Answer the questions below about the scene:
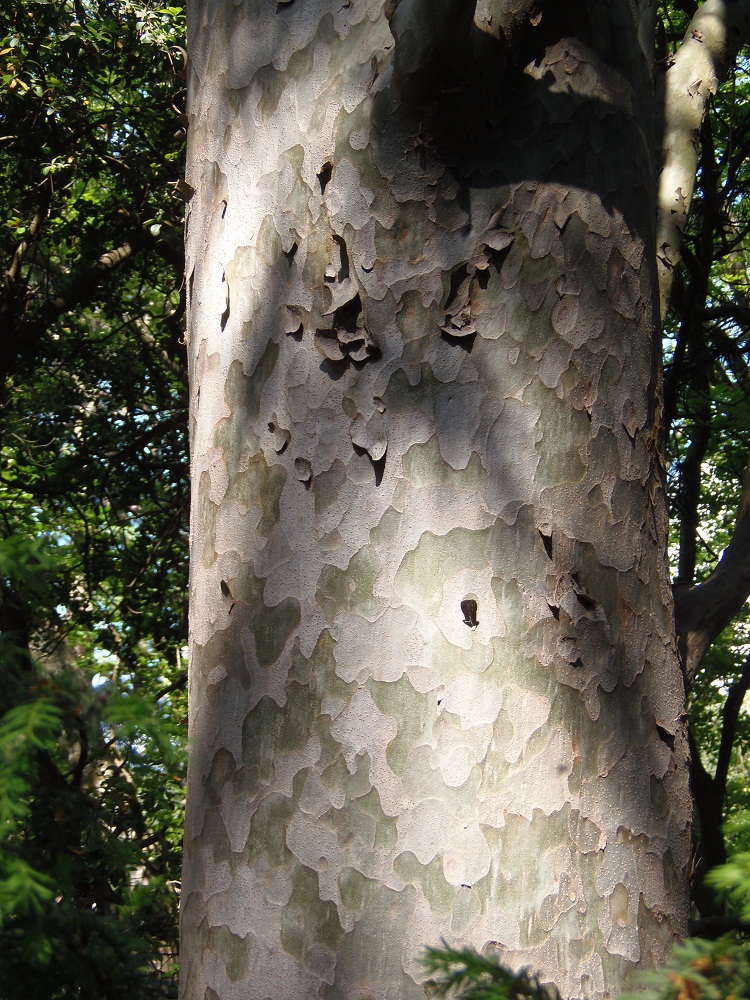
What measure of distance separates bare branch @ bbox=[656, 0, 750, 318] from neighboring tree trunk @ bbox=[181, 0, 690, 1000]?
106 cm

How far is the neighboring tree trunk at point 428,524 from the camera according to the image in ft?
3.75

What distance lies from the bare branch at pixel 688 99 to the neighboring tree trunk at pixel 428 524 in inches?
41.8

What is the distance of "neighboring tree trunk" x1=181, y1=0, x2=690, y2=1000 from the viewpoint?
114 centimetres

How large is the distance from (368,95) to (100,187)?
5090mm

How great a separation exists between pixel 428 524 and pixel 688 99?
2.16 metres

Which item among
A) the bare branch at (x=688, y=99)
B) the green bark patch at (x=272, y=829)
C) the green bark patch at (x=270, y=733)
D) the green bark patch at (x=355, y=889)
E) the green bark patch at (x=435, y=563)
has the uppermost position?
the bare branch at (x=688, y=99)

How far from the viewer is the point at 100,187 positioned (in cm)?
587

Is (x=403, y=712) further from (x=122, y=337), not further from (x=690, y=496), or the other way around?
(x=122, y=337)

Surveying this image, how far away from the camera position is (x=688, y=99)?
271 cm

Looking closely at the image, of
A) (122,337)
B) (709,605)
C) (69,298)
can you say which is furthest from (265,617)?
(122,337)

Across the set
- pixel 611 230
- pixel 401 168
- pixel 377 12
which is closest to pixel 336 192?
pixel 401 168

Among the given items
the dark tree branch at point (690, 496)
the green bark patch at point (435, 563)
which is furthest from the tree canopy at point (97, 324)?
the dark tree branch at point (690, 496)

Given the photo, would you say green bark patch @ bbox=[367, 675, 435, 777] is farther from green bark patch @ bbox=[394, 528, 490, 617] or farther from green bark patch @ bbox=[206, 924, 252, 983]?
green bark patch @ bbox=[206, 924, 252, 983]

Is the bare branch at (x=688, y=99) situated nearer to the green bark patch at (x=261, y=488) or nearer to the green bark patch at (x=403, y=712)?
the green bark patch at (x=261, y=488)
